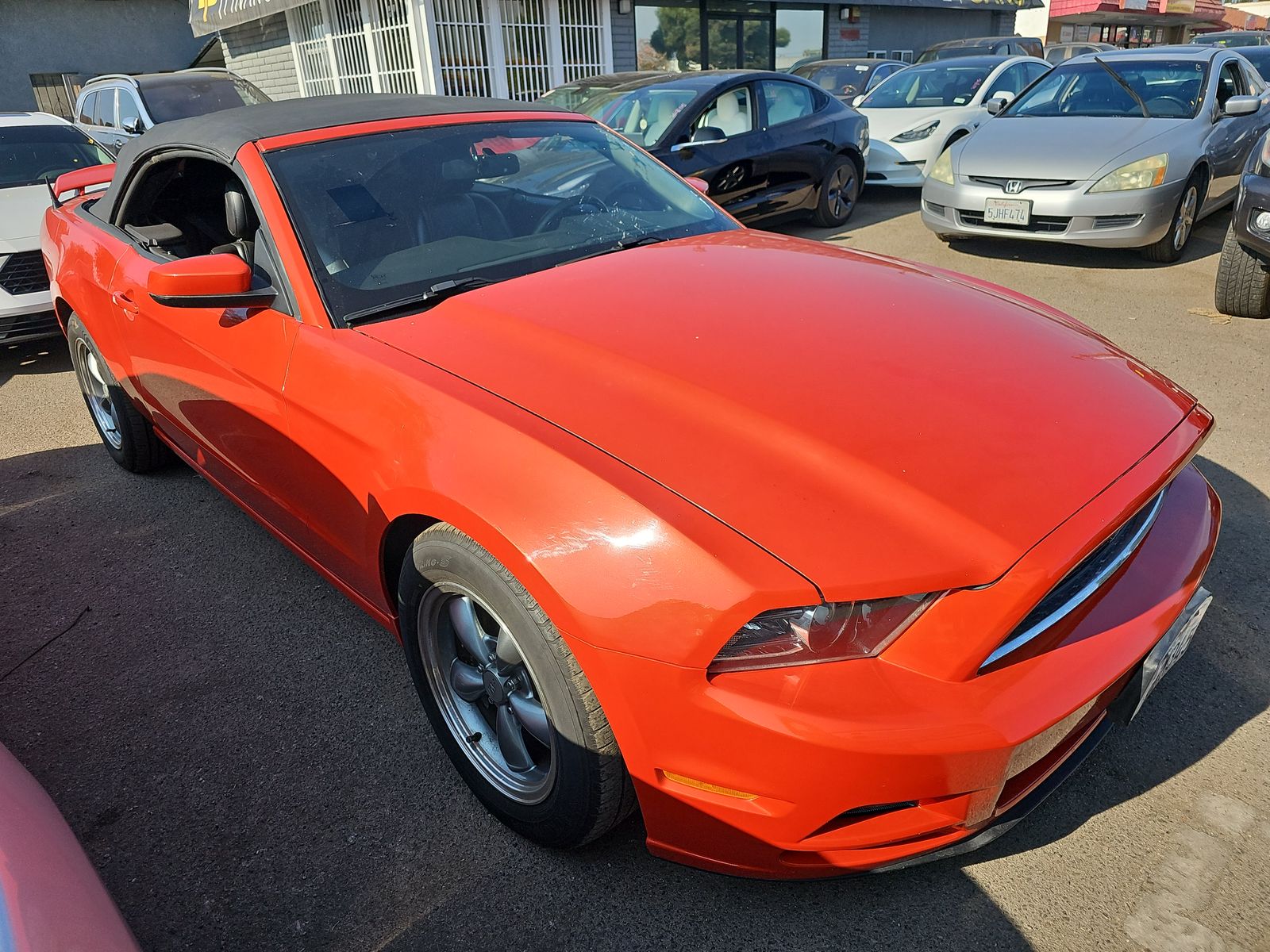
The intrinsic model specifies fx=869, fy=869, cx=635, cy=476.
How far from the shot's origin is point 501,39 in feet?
41.9

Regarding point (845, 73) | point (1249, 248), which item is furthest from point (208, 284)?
point (845, 73)

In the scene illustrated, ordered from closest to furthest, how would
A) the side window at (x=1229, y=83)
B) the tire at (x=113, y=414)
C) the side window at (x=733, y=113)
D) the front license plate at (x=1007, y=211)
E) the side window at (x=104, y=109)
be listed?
the tire at (x=113, y=414) < the front license plate at (x=1007, y=211) < the side window at (x=1229, y=83) < the side window at (x=733, y=113) < the side window at (x=104, y=109)

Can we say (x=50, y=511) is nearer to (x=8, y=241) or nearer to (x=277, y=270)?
(x=277, y=270)

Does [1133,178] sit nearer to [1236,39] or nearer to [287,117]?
[287,117]

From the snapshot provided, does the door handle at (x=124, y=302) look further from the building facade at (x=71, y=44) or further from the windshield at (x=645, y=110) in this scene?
the building facade at (x=71, y=44)

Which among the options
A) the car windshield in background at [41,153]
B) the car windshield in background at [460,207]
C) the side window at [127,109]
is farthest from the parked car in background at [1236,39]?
the car windshield in background at [460,207]

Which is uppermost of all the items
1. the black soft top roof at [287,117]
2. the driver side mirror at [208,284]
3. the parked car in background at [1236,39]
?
the black soft top roof at [287,117]

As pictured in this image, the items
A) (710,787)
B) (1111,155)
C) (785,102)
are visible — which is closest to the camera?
(710,787)

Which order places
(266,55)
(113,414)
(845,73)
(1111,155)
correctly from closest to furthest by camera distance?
(113,414) → (1111,155) → (845,73) → (266,55)

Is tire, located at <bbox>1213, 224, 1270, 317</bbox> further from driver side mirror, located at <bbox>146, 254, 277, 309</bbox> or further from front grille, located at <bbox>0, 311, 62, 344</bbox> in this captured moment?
front grille, located at <bbox>0, 311, 62, 344</bbox>

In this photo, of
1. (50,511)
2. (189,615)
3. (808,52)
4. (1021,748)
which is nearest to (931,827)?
(1021,748)

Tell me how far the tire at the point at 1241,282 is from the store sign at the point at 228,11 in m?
13.2

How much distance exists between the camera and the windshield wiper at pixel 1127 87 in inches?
264

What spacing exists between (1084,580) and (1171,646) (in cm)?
30
